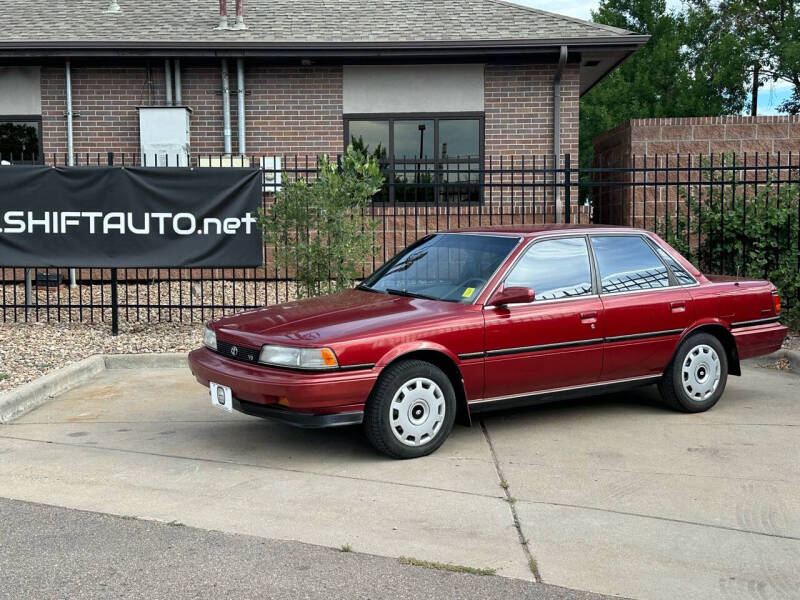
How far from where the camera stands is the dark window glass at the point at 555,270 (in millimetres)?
6480

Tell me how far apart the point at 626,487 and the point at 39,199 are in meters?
7.77

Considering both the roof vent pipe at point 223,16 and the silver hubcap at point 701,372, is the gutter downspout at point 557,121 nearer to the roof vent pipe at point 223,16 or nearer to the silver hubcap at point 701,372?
the roof vent pipe at point 223,16

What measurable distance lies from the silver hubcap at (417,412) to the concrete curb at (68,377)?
328cm

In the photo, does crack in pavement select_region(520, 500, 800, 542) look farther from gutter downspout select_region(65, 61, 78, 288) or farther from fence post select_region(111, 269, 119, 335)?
gutter downspout select_region(65, 61, 78, 288)

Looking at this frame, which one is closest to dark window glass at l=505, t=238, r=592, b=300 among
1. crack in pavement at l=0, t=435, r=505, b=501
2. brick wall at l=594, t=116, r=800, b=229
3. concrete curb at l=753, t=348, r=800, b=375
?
crack in pavement at l=0, t=435, r=505, b=501

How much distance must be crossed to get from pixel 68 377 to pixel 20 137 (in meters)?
8.13

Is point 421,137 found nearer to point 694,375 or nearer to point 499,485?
point 694,375

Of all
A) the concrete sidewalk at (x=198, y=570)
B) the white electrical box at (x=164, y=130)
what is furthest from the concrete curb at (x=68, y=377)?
the white electrical box at (x=164, y=130)

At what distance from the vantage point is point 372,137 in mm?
Answer: 15055

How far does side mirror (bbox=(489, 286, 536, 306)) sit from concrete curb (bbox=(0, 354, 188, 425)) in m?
3.92

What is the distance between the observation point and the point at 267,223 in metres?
9.65

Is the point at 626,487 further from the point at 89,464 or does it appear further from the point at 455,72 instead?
the point at 455,72

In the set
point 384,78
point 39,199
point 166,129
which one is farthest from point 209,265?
point 384,78

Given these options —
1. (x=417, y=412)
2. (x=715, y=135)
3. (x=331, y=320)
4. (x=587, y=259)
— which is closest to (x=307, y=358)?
(x=331, y=320)
